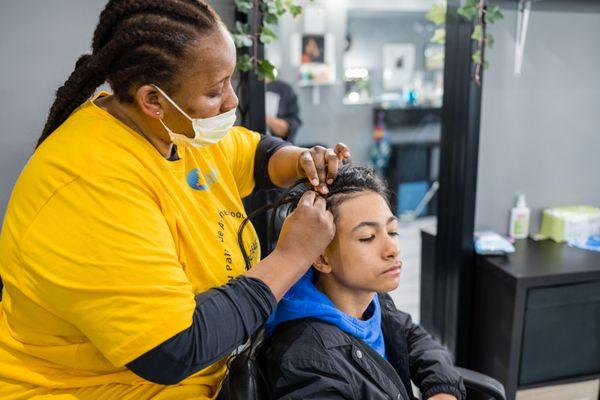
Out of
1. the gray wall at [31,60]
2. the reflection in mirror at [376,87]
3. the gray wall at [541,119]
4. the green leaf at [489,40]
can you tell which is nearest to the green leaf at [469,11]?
the green leaf at [489,40]

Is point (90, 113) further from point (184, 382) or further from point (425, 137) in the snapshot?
point (425, 137)

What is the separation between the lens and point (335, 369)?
1093 millimetres

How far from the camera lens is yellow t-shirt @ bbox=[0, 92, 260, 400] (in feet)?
2.67

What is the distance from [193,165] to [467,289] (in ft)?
4.75

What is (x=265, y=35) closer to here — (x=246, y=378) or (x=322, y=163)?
(x=322, y=163)

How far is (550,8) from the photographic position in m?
2.11

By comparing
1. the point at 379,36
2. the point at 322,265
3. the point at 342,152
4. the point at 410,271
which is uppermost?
the point at 379,36

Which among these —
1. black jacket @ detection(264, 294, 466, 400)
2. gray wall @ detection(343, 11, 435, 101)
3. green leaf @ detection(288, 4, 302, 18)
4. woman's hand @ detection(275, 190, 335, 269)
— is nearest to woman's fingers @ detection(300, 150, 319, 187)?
woman's hand @ detection(275, 190, 335, 269)

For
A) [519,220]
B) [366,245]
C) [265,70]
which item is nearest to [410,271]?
[519,220]

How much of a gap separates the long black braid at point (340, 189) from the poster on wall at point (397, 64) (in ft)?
12.9

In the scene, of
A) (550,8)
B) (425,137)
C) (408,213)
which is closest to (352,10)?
(425,137)

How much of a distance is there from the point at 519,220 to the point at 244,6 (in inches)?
57.3

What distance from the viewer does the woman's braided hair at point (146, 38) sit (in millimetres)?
905

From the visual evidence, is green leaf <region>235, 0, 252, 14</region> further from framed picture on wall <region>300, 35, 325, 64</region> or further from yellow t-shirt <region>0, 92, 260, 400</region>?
framed picture on wall <region>300, 35, 325, 64</region>
